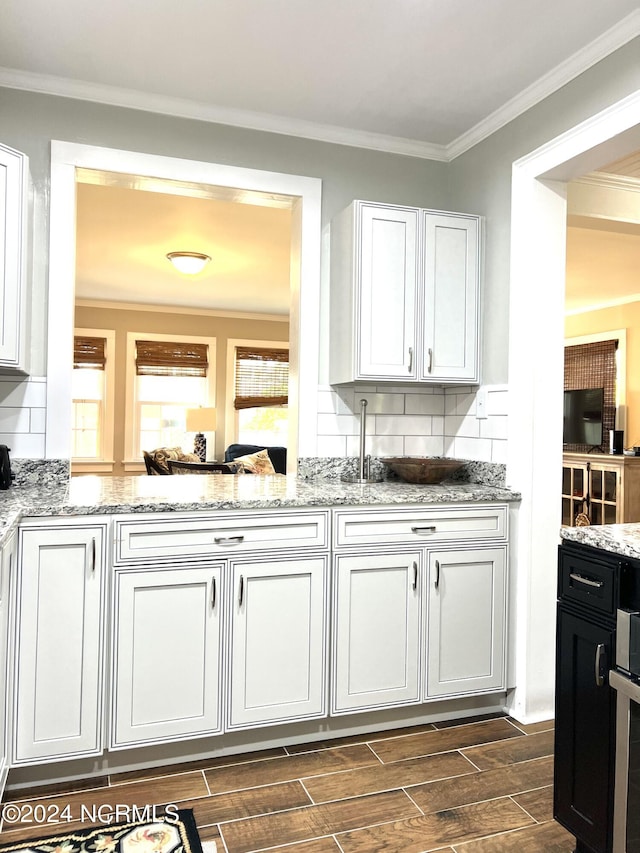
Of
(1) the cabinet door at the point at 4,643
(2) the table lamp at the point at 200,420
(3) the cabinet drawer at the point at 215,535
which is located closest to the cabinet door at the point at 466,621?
(3) the cabinet drawer at the point at 215,535

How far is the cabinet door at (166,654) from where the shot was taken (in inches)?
92.0

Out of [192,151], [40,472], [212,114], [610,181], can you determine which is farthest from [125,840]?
[610,181]

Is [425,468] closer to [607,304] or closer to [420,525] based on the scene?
[420,525]

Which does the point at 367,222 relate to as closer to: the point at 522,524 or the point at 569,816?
the point at 522,524

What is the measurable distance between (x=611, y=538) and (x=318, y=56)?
2.05m

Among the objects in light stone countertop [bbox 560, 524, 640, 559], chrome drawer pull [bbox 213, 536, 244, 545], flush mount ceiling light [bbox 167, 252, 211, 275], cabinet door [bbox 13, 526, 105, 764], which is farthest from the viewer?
flush mount ceiling light [bbox 167, 252, 211, 275]

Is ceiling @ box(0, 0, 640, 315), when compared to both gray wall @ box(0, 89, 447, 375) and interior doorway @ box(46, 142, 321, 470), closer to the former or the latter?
gray wall @ box(0, 89, 447, 375)

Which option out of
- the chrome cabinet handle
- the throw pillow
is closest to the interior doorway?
the chrome cabinet handle

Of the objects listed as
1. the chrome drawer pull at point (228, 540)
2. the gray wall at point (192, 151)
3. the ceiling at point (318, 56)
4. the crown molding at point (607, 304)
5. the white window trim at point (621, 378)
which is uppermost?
the crown molding at point (607, 304)

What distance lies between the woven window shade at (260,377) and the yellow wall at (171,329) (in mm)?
182

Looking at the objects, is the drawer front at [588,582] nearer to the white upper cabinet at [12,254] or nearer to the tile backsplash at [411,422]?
the tile backsplash at [411,422]

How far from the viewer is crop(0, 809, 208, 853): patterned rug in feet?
6.31

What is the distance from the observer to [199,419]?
824 cm

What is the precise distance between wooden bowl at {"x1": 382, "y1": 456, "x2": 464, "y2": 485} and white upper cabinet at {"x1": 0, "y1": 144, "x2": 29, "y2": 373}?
169 cm
